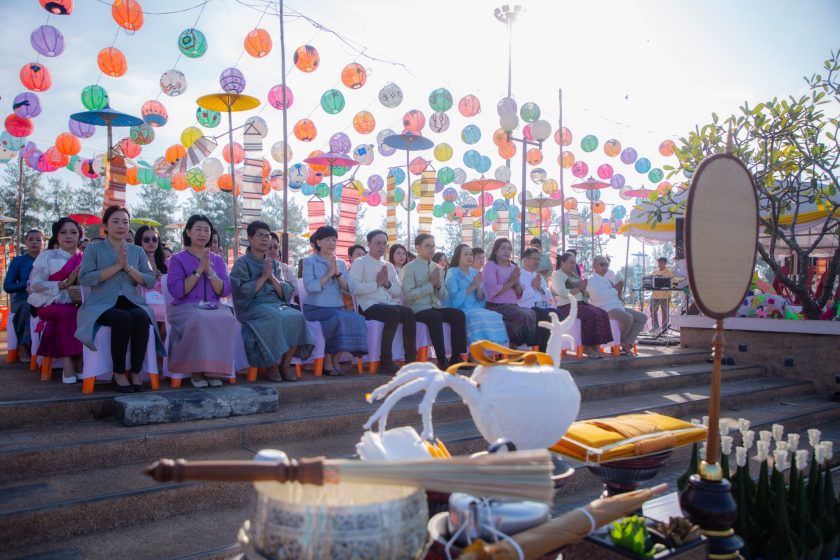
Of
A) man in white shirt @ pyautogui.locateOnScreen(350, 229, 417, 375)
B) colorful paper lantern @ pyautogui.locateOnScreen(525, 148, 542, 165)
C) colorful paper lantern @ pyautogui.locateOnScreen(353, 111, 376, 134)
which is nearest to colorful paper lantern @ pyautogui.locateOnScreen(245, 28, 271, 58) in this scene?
colorful paper lantern @ pyautogui.locateOnScreen(353, 111, 376, 134)

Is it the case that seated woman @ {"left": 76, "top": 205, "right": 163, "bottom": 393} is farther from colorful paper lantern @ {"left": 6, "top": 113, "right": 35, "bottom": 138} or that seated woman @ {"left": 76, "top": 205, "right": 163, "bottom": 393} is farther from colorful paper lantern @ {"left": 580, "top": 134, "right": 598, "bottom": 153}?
colorful paper lantern @ {"left": 580, "top": 134, "right": 598, "bottom": 153}

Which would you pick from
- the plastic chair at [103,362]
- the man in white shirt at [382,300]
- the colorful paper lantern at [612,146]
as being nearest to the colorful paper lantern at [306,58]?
the man in white shirt at [382,300]

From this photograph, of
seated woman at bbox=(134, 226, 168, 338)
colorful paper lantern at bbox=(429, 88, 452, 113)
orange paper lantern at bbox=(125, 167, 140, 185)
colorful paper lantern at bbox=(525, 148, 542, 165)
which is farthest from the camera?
colorful paper lantern at bbox=(525, 148, 542, 165)

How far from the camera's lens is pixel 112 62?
805 centimetres

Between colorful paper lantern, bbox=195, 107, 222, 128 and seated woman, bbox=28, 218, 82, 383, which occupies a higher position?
colorful paper lantern, bbox=195, 107, 222, 128

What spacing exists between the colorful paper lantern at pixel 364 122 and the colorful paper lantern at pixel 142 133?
11.2 ft

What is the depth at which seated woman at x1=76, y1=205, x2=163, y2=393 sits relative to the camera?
13.0ft

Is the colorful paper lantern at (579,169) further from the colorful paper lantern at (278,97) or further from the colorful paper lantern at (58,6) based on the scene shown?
the colorful paper lantern at (58,6)

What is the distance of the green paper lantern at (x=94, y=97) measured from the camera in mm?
8289

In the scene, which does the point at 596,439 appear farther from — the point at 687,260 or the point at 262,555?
the point at 262,555

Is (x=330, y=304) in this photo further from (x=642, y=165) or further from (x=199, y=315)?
(x=642, y=165)

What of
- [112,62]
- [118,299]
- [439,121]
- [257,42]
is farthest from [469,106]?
[118,299]

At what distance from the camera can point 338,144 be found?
11430 millimetres

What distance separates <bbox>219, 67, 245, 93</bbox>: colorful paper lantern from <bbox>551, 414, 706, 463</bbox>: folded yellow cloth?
7.02 meters
